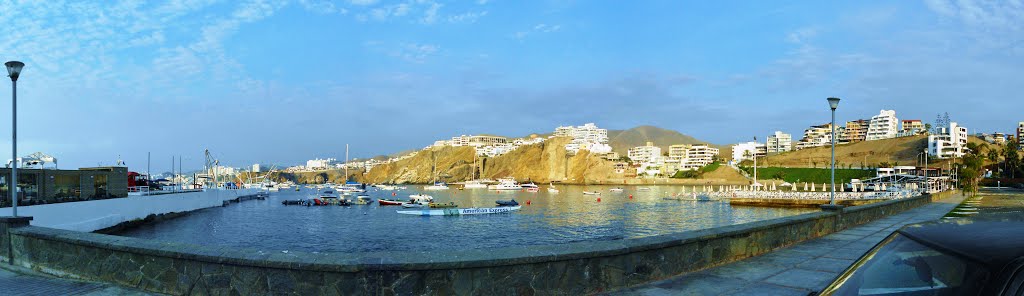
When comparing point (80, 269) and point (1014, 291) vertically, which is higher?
point (1014, 291)

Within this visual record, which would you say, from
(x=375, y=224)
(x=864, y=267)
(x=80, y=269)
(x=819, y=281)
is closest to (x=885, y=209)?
(x=819, y=281)

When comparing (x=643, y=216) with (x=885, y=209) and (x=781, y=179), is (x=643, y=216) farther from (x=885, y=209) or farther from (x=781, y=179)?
(x=781, y=179)

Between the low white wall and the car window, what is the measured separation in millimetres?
37972

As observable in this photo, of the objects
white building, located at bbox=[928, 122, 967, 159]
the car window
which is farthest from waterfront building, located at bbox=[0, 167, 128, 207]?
white building, located at bbox=[928, 122, 967, 159]

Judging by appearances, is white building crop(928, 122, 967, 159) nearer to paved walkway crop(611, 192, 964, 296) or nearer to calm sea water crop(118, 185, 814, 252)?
calm sea water crop(118, 185, 814, 252)

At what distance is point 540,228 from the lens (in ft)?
154

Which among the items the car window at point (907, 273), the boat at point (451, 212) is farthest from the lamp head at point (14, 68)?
the boat at point (451, 212)

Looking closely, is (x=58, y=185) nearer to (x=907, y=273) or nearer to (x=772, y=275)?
(x=772, y=275)

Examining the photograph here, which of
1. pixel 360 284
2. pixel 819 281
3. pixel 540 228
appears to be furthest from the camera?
pixel 540 228

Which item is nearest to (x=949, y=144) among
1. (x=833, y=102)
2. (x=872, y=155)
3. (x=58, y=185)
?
(x=872, y=155)

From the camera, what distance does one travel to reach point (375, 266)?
19.0ft

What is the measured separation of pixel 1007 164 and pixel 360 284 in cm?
14614

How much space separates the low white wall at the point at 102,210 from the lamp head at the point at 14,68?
75.6 ft

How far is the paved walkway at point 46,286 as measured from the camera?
727 centimetres
